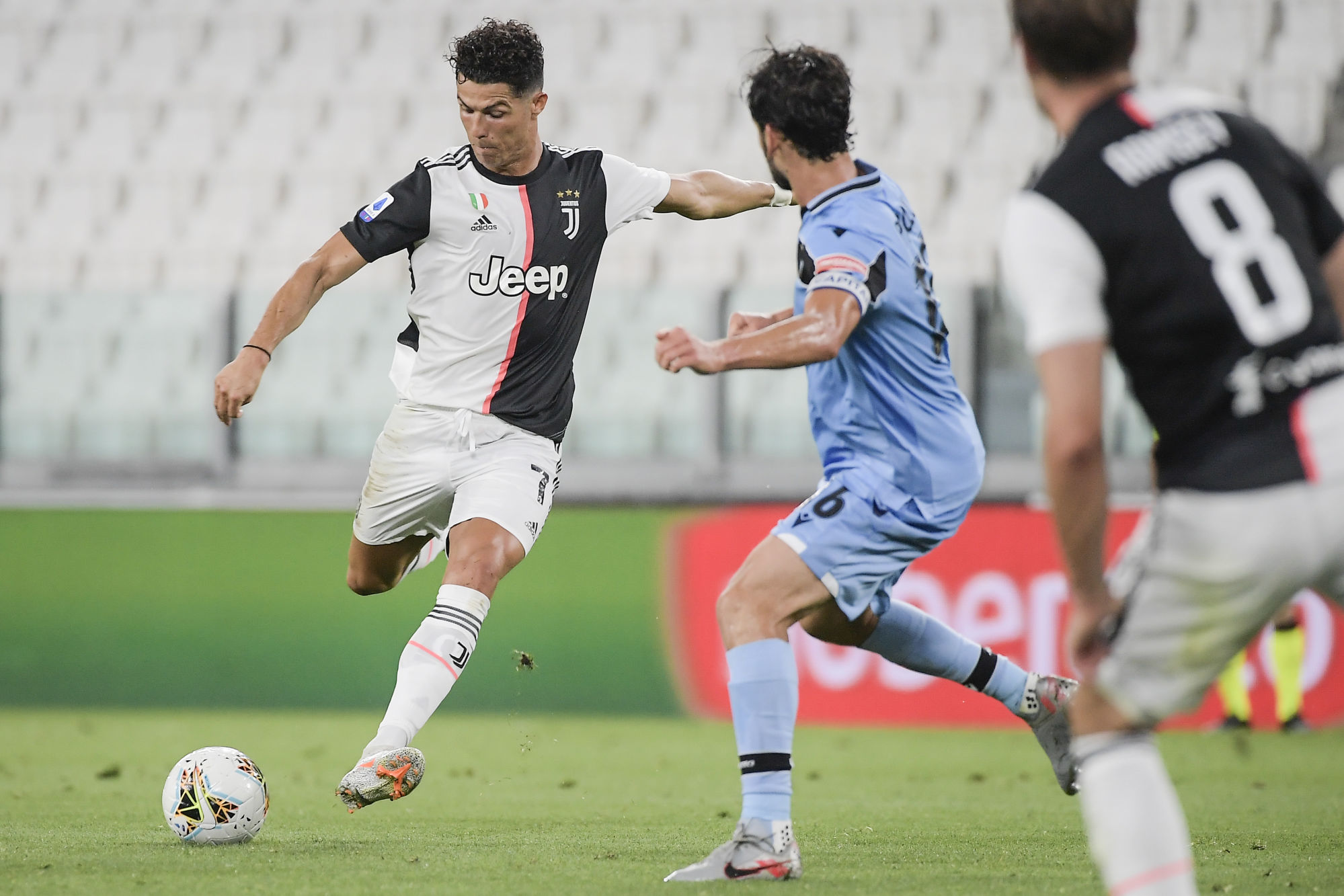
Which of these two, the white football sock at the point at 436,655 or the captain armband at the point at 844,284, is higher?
the captain armband at the point at 844,284

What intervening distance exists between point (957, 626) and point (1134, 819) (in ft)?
21.1

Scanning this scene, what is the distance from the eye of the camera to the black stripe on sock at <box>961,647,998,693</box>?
4.61m

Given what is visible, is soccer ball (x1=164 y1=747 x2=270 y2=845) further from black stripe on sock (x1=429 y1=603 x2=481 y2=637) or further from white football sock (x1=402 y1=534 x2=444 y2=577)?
white football sock (x1=402 y1=534 x2=444 y2=577)

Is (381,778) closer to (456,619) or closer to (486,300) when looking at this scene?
(456,619)

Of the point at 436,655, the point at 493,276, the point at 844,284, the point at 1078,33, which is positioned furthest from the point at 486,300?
the point at 1078,33

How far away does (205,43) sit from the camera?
14.8 meters

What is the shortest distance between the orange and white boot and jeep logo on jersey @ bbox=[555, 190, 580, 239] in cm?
186

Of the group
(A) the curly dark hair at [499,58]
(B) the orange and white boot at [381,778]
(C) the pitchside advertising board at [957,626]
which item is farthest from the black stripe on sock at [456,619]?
(C) the pitchside advertising board at [957,626]

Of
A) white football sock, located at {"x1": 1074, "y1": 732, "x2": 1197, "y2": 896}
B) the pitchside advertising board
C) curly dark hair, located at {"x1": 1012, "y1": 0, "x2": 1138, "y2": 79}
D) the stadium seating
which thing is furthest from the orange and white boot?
the stadium seating

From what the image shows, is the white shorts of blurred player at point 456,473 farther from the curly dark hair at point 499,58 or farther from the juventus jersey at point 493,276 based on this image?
the curly dark hair at point 499,58

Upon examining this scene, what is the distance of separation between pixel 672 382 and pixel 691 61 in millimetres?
4882

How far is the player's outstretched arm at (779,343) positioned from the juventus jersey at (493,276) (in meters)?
1.48

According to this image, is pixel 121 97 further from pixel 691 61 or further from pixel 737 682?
pixel 737 682

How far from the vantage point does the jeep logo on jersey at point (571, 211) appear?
16.4 ft
